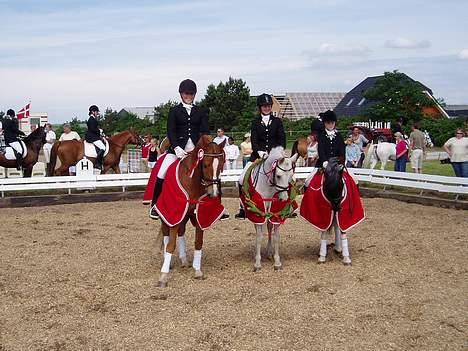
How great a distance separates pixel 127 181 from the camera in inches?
596

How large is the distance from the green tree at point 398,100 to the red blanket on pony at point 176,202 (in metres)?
32.3

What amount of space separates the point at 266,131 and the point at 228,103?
1407 inches

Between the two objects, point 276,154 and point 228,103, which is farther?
point 228,103

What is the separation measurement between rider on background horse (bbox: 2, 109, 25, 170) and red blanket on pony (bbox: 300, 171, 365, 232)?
10237 millimetres

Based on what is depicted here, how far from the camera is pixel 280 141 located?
7758 mm

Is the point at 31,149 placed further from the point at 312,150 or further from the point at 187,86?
the point at 187,86

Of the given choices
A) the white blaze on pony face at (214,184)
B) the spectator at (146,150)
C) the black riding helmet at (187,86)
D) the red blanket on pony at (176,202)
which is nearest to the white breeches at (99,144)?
the spectator at (146,150)

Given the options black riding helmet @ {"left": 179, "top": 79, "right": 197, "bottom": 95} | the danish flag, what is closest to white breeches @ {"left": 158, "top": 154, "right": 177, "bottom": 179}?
black riding helmet @ {"left": 179, "top": 79, "right": 197, "bottom": 95}

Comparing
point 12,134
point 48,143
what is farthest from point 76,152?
point 48,143

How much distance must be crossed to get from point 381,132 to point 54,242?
24.8 meters

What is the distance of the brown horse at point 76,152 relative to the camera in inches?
619

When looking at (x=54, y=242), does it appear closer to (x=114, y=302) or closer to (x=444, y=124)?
(x=114, y=302)

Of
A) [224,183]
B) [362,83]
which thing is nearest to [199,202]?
[224,183]

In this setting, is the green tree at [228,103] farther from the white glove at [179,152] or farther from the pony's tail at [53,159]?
the white glove at [179,152]
